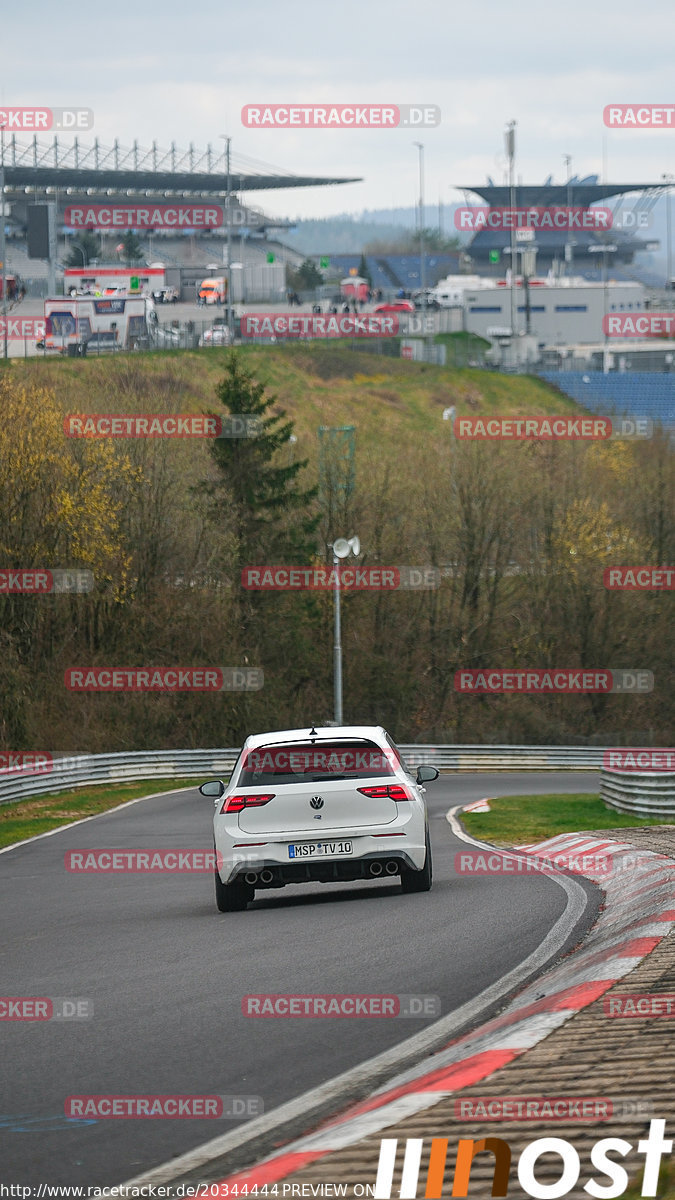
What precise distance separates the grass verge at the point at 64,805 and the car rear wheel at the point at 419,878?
13.6 meters

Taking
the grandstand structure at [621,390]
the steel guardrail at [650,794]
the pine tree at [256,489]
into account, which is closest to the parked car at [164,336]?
the grandstand structure at [621,390]

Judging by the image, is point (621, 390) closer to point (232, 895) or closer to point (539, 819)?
point (539, 819)

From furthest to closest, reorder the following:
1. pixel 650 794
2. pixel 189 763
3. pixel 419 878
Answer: pixel 189 763 < pixel 650 794 < pixel 419 878

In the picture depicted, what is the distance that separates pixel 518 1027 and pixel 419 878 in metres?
5.90

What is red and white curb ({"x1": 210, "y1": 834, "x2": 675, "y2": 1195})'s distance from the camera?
5.58 meters

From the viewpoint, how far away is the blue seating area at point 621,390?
9338 centimetres

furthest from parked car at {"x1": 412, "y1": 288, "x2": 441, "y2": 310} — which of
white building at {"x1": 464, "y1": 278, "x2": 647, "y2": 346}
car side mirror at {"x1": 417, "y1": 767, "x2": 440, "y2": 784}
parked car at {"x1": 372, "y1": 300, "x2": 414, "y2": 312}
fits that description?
car side mirror at {"x1": 417, "y1": 767, "x2": 440, "y2": 784}

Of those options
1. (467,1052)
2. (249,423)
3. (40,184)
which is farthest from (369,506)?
(40,184)

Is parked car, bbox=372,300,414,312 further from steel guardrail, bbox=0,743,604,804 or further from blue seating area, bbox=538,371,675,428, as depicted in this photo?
steel guardrail, bbox=0,743,604,804

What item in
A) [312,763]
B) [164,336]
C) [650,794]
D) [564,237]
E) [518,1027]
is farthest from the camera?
[564,237]

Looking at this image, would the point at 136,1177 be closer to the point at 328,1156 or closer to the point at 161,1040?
the point at 328,1156

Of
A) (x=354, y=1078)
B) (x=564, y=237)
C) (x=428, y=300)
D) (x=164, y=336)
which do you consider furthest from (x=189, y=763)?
(x=564, y=237)

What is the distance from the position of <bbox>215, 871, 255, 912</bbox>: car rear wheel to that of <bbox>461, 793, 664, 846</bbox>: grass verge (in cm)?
859

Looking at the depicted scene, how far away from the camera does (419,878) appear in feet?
43.0
